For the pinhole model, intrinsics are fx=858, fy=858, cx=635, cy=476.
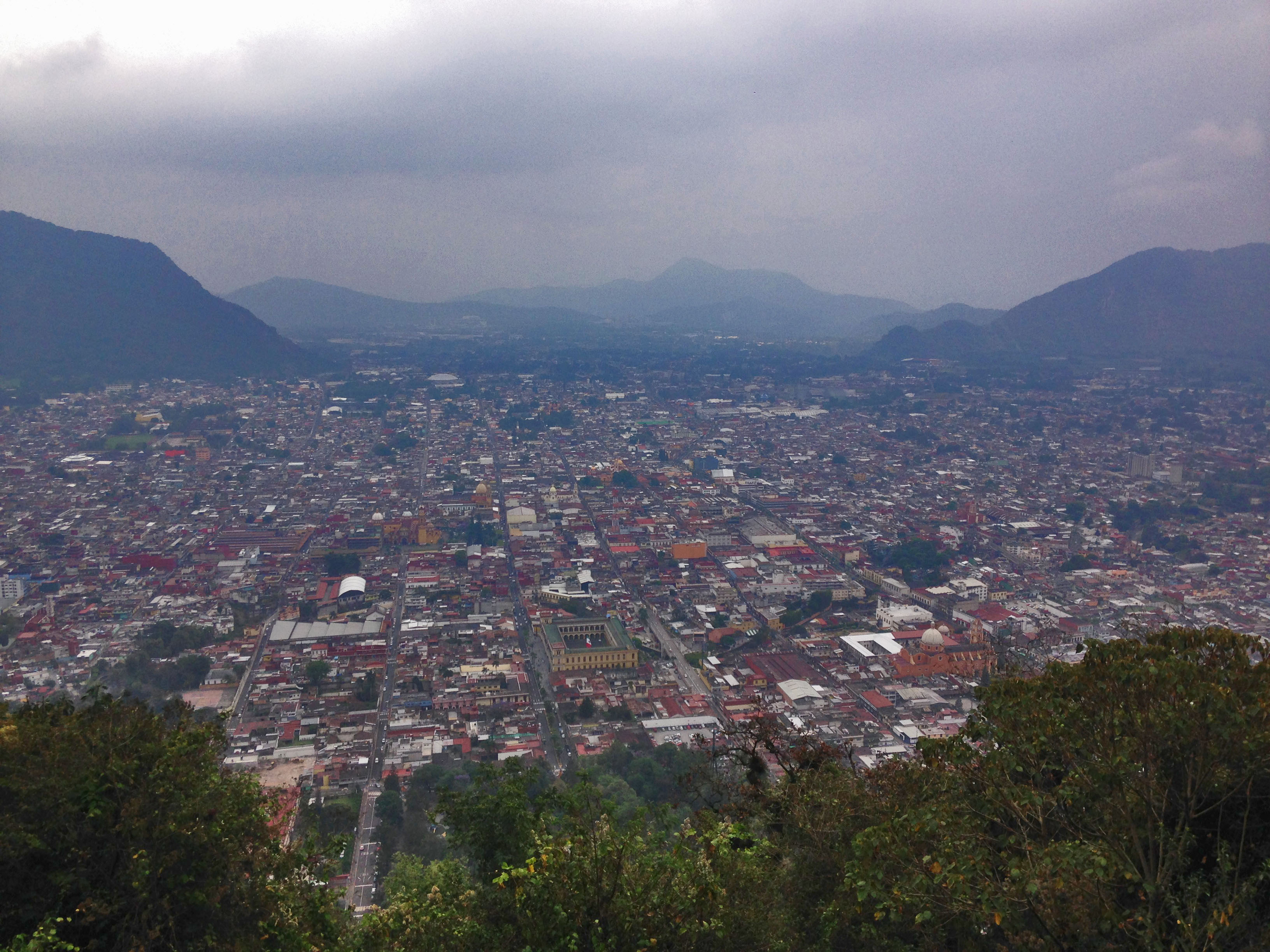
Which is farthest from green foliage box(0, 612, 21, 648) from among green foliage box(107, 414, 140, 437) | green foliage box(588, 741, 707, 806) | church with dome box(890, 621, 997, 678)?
green foliage box(107, 414, 140, 437)

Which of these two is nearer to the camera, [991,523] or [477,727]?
[477,727]

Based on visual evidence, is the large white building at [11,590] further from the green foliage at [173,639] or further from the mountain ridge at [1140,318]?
the mountain ridge at [1140,318]

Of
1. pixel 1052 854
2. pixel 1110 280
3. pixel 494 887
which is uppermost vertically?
pixel 1110 280

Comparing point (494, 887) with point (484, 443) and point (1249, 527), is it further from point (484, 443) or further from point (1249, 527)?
point (484, 443)

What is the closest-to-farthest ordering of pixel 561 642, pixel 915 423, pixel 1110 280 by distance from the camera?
pixel 561 642
pixel 915 423
pixel 1110 280

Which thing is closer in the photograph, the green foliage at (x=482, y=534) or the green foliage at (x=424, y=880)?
the green foliage at (x=424, y=880)

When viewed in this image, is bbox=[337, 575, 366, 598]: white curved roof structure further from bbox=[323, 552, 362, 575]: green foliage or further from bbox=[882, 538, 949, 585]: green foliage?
bbox=[882, 538, 949, 585]: green foliage

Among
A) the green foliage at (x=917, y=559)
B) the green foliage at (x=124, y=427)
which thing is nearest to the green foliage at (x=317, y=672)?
the green foliage at (x=917, y=559)

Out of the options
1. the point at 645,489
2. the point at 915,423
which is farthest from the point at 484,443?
the point at 915,423
